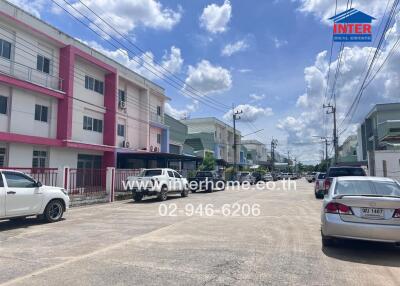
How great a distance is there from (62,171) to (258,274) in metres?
14.8

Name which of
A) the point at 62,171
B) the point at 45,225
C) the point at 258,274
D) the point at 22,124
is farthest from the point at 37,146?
the point at 258,274

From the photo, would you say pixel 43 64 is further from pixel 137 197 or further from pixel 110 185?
pixel 137 197

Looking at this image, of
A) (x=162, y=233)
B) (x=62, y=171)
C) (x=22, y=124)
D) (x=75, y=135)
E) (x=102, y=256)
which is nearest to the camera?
(x=102, y=256)

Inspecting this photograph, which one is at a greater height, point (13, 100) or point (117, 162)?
point (13, 100)

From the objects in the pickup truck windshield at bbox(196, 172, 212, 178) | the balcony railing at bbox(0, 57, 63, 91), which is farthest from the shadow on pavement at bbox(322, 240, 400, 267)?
the pickup truck windshield at bbox(196, 172, 212, 178)

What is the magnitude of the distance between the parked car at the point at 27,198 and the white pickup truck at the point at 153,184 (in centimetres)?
764

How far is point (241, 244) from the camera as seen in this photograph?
329 inches

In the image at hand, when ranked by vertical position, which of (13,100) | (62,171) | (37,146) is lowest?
(62,171)

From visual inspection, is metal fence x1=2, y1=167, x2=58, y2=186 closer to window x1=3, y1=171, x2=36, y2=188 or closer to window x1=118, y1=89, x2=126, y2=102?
window x1=3, y1=171, x2=36, y2=188

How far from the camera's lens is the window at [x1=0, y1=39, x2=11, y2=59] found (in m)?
21.2

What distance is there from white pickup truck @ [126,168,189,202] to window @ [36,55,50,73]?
10.3 meters

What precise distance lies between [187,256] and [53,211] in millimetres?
7172

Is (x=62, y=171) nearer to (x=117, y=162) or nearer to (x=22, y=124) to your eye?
(x=22, y=124)

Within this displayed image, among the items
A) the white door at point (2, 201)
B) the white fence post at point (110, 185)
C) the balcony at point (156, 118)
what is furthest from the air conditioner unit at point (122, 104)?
the white door at point (2, 201)
